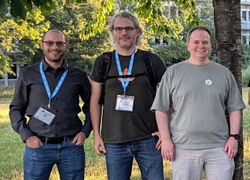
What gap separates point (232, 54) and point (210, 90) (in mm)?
1273

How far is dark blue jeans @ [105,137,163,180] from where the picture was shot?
134 inches

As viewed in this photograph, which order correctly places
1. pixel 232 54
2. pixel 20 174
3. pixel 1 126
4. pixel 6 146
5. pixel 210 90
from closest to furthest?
pixel 210 90 → pixel 232 54 → pixel 20 174 → pixel 6 146 → pixel 1 126

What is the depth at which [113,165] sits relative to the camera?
3.41 metres

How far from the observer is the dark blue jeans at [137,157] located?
3.39 m

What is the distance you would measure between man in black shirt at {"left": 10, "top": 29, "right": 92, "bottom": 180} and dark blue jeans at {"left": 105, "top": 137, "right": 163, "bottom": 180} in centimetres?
36

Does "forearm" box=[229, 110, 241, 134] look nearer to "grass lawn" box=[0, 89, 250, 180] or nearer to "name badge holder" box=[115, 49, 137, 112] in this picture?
"name badge holder" box=[115, 49, 137, 112]

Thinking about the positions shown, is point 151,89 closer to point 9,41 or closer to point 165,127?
point 165,127

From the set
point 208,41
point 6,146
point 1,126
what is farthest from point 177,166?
point 1,126

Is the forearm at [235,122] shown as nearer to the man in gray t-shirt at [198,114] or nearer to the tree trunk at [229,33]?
the man in gray t-shirt at [198,114]

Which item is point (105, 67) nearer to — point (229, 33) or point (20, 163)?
point (229, 33)

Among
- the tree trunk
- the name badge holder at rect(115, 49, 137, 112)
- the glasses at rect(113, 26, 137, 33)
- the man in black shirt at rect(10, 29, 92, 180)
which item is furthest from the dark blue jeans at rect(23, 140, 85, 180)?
the tree trunk

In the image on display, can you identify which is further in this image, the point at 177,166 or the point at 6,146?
the point at 6,146

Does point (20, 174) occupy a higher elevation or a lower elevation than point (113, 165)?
lower

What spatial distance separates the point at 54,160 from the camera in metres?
3.52
